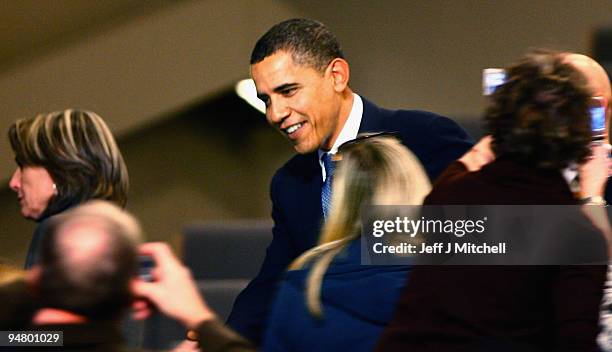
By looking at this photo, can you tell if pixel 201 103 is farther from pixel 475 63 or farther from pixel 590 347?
pixel 590 347

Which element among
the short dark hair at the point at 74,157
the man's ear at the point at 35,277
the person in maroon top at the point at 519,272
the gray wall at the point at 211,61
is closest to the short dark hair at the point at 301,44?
the short dark hair at the point at 74,157

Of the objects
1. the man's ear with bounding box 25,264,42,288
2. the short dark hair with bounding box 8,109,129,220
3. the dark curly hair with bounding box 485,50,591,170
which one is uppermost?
the dark curly hair with bounding box 485,50,591,170

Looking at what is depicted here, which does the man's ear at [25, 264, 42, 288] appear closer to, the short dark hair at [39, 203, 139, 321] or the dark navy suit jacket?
the short dark hair at [39, 203, 139, 321]

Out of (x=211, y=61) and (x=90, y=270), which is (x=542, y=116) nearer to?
(x=90, y=270)

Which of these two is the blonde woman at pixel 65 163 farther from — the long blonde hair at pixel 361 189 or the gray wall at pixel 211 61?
the gray wall at pixel 211 61

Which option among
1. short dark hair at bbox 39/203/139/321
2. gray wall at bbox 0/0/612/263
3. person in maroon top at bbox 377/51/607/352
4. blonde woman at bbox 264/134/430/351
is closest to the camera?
short dark hair at bbox 39/203/139/321

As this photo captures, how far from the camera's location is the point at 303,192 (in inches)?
104

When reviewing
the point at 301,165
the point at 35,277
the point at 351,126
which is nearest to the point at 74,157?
the point at 301,165

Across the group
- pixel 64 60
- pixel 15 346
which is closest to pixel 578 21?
pixel 64 60

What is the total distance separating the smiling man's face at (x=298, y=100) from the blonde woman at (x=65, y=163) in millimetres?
397

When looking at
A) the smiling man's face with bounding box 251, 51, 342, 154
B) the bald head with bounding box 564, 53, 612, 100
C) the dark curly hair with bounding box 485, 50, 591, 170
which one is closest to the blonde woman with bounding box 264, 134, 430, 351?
the dark curly hair with bounding box 485, 50, 591, 170

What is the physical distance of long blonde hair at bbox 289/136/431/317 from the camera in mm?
1920

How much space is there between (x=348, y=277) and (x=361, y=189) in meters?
0.15

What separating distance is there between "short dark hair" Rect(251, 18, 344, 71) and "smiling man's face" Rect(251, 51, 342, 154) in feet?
0.06
